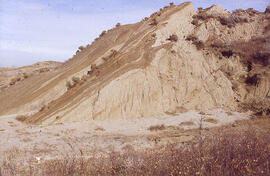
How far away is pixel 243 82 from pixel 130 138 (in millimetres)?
9984

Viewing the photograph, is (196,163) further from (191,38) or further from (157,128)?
(191,38)

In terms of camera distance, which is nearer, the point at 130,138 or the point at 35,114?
the point at 130,138

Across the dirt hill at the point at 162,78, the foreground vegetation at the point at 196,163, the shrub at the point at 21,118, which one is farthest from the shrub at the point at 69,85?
the foreground vegetation at the point at 196,163

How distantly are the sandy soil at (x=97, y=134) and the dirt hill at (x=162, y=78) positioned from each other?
801mm

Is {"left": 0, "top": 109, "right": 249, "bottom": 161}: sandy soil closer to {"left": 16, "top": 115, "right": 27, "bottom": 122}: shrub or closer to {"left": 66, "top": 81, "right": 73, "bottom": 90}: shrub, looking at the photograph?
{"left": 16, "top": 115, "right": 27, "bottom": 122}: shrub

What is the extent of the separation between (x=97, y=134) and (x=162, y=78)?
605cm

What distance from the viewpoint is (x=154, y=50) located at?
16781mm

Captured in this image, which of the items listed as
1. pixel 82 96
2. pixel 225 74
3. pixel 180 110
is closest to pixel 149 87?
pixel 180 110

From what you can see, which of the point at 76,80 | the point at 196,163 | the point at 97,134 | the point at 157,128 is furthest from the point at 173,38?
the point at 196,163

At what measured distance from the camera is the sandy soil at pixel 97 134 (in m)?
9.48

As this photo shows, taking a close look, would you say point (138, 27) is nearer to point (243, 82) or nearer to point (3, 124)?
point (243, 82)

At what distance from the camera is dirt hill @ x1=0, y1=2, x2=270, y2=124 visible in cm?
1412

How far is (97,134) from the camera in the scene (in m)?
11.6

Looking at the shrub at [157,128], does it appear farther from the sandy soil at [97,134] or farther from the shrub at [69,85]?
the shrub at [69,85]
